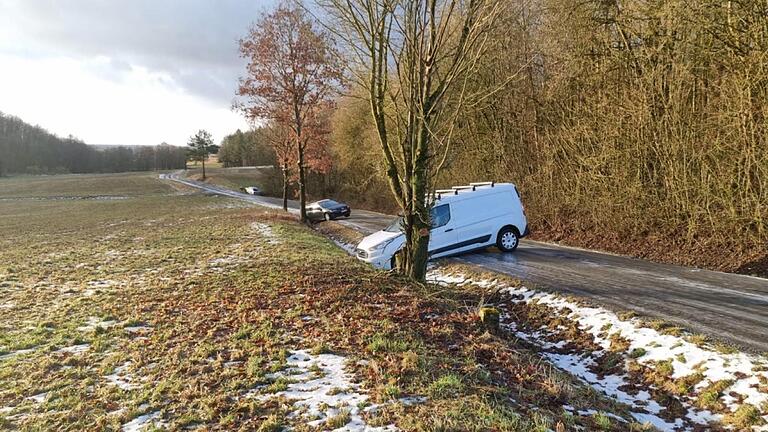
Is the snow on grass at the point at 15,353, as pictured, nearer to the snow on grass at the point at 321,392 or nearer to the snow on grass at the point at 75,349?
the snow on grass at the point at 75,349

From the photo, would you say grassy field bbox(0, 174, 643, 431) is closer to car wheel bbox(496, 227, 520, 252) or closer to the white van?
the white van

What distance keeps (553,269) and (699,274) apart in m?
3.07

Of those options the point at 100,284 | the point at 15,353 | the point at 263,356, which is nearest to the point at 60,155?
the point at 100,284

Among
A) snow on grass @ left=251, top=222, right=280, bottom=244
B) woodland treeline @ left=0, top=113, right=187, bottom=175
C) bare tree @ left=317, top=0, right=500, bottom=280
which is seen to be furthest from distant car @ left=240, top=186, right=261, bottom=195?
bare tree @ left=317, top=0, right=500, bottom=280

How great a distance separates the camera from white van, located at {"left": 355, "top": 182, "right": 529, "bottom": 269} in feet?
Answer: 38.5

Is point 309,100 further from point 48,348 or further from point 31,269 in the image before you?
point 48,348

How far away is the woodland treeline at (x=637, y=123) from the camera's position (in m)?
10.3

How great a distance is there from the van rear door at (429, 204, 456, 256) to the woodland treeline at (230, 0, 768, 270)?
2.18 meters

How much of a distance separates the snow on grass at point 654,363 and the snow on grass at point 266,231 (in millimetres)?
10165

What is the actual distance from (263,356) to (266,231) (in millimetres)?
13724

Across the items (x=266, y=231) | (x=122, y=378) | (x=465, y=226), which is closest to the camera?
(x=122, y=378)

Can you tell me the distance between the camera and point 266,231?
1834 centimetres

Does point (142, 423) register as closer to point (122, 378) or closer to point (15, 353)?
point (122, 378)

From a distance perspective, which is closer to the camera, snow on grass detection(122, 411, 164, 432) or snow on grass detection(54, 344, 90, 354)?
snow on grass detection(122, 411, 164, 432)
